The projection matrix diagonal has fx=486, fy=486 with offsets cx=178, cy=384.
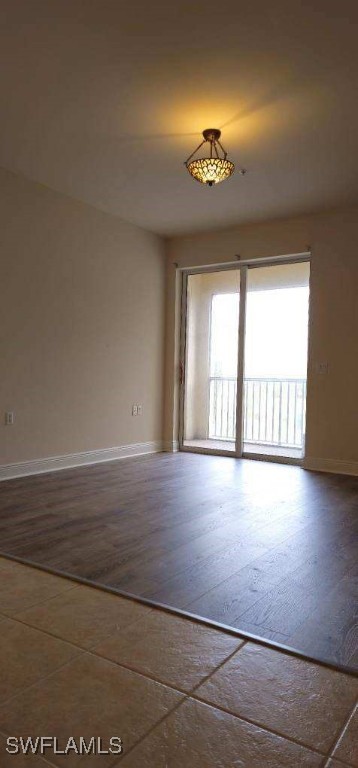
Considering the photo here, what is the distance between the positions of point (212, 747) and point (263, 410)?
224 inches

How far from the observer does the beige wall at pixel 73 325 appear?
4176mm

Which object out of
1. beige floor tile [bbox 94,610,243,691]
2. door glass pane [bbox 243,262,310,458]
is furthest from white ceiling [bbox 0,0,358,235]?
beige floor tile [bbox 94,610,243,691]

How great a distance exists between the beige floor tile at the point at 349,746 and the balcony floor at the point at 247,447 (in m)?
4.39

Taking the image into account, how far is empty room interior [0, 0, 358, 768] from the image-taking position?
4.50ft

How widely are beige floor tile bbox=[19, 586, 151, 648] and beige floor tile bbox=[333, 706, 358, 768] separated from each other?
78cm

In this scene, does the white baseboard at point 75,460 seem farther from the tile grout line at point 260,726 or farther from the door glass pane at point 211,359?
the tile grout line at point 260,726

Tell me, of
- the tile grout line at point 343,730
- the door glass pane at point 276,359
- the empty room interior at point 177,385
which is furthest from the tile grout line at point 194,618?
the door glass pane at point 276,359

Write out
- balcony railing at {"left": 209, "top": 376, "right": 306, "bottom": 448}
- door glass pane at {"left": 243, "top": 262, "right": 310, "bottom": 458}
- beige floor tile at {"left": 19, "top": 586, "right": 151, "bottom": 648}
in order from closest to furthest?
beige floor tile at {"left": 19, "top": 586, "right": 151, "bottom": 648}
door glass pane at {"left": 243, "top": 262, "right": 310, "bottom": 458}
balcony railing at {"left": 209, "top": 376, "right": 306, "bottom": 448}

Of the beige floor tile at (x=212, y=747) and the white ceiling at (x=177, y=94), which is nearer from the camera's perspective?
the beige floor tile at (x=212, y=747)

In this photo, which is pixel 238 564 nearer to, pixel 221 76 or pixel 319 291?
pixel 221 76

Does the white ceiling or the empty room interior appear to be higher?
the white ceiling

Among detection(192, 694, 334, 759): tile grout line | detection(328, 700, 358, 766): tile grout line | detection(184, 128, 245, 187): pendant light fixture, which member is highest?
detection(184, 128, 245, 187): pendant light fixture

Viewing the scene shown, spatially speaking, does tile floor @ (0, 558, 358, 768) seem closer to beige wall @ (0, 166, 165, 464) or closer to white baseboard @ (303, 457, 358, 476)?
beige wall @ (0, 166, 165, 464)

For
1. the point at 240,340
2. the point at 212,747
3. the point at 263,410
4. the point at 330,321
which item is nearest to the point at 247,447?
the point at 263,410
